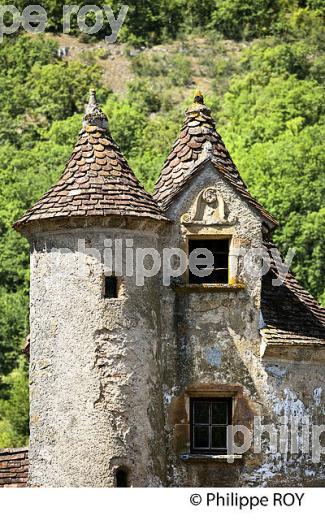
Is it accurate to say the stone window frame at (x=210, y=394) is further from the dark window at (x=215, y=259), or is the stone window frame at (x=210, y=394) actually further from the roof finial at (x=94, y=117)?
the roof finial at (x=94, y=117)

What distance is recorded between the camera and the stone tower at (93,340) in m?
25.9

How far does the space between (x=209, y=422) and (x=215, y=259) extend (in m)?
2.75

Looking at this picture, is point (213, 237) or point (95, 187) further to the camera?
point (213, 237)

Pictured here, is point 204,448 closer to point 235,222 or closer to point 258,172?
point 235,222

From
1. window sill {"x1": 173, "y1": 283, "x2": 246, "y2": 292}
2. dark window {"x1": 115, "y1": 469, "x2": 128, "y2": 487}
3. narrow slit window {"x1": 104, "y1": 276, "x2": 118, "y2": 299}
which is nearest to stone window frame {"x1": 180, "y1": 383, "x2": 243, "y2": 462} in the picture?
dark window {"x1": 115, "y1": 469, "x2": 128, "y2": 487}

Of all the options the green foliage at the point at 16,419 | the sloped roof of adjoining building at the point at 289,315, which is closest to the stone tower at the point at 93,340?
the sloped roof of adjoining building at the point at 289,315

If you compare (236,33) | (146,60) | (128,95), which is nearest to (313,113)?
(128,95)

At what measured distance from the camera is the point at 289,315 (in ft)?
92.2

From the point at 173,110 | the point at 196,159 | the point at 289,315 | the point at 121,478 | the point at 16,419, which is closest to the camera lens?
the point at 121,478

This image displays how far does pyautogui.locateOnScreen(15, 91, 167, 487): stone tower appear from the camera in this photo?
25922 mm

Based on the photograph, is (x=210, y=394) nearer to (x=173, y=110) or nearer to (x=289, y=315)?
(x=289, y=315)

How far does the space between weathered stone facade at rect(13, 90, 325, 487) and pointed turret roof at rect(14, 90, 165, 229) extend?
4cm

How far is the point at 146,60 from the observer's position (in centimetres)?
15475

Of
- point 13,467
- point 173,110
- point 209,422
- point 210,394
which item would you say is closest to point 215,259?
point 210,394
